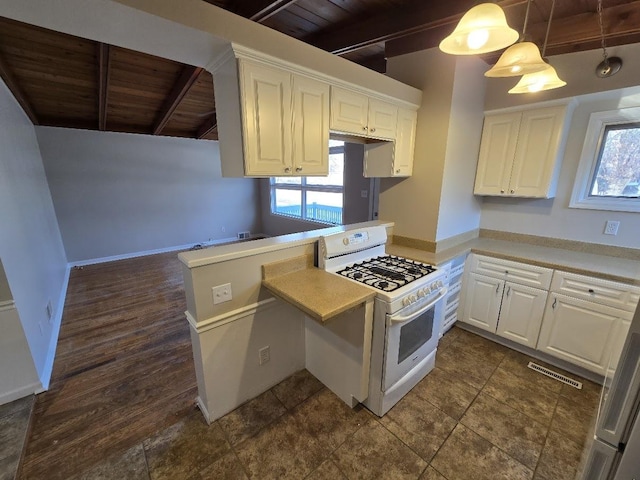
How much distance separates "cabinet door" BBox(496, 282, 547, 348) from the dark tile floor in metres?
0.36

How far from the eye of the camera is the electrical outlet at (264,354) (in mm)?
1947

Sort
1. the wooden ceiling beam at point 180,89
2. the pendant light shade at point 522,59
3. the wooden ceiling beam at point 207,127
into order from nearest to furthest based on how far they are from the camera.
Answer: the pendant light shade at point 522,59, the wooden ceiling beam at point 180,89, the wooden ceiling beam at point 207,127

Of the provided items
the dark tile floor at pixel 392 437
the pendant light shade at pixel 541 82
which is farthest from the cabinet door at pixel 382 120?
the dark tile floor at pixel 392 437

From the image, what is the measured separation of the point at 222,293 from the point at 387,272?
1178 millimetres

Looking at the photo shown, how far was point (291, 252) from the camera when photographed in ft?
6.29

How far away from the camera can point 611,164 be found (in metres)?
2.29

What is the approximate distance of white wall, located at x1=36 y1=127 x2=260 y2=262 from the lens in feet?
14.8

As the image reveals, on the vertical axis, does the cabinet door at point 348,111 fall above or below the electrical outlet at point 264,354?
above

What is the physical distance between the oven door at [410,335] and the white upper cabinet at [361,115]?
1.36 meters

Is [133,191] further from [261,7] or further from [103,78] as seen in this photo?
[261,7]

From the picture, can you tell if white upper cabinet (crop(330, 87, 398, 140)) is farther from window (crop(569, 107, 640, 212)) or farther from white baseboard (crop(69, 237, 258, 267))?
white baseboard (crop(69, 237, 258, 267))

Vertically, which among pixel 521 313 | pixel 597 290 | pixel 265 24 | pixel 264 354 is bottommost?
pixel 264 354

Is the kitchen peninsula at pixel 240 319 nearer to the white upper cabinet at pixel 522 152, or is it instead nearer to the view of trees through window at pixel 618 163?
the white upper cabinet at pixel 522 152

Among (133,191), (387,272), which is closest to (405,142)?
(387,272)
